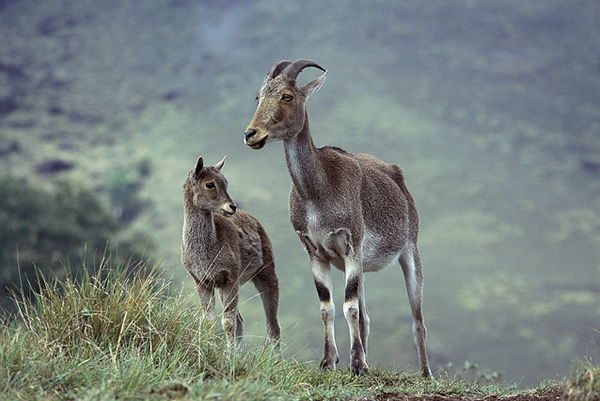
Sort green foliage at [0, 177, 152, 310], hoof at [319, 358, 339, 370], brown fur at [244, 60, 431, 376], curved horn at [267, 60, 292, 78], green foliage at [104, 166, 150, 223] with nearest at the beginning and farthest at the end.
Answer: brown fur at [244, 60, 431, 376] → hoof at [319, 358, 339, 370] → curved horn at [267, 60, 292, 78] → green foliage at [0, 177, 152, 310] → green foliage at [104, 166, 150, 223]

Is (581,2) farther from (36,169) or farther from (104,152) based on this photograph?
(36,169)

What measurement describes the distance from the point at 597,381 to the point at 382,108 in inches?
4917

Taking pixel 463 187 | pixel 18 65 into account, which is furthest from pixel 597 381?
pixel 18 65

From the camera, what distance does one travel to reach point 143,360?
679 centimetres

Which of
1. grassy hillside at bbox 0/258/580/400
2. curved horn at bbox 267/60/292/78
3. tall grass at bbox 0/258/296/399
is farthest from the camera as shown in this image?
curved horn at bbox 267/60/292/78

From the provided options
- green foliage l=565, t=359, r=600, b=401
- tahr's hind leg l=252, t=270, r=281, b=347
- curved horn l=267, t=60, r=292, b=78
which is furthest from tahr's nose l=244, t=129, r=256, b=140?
green foliage l=565, t=359, r=600, b=401

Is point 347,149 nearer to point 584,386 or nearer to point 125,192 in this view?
point 125,192

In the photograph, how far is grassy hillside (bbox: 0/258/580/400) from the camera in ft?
20.4

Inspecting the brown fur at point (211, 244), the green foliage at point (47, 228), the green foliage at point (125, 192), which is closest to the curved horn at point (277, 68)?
the brown fur at point (211, 244)

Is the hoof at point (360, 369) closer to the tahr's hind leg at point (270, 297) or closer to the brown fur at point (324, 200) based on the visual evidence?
the brown fur at point (324, 200)

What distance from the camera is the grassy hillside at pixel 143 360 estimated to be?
623 centimetres

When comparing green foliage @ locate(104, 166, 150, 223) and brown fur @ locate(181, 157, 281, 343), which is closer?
brown fur @ locate(181, 157, 281, 343)

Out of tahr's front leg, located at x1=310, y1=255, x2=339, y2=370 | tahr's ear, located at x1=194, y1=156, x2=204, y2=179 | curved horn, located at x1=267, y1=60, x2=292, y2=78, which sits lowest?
tahr's front leg, located at x1=310, y1=255, x2=339, y2=370

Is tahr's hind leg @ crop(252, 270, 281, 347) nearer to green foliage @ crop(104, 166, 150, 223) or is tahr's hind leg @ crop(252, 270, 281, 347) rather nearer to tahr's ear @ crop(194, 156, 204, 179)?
tahr's ear @ crop(194, 156, 204, 179)
